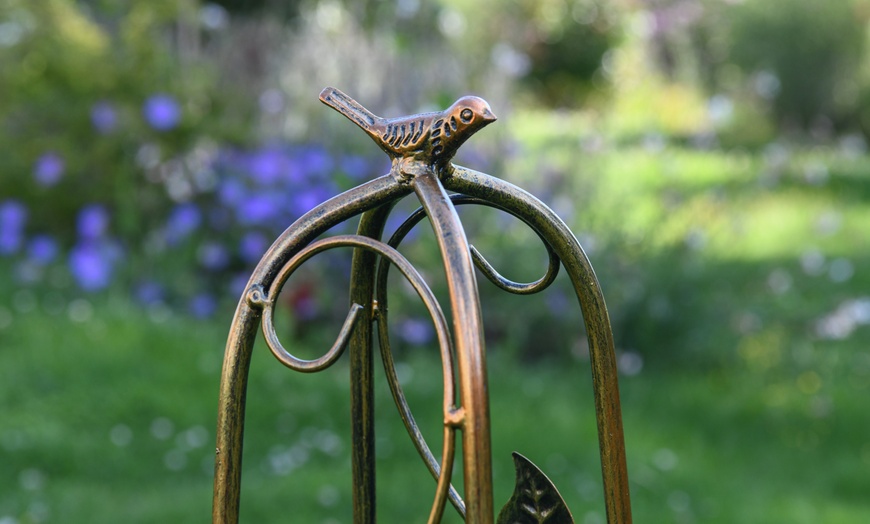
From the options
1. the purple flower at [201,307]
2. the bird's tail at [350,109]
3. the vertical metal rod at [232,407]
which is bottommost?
the vertical metal rod at [232,407]

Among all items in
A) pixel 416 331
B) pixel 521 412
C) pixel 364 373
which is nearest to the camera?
pixel 364 373

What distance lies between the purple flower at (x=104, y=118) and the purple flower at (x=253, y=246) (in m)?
0.76

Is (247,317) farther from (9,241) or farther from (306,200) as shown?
(9,241)

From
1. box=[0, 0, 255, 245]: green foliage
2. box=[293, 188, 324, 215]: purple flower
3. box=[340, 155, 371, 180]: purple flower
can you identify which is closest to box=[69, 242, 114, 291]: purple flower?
box=[0, 0, 255, 245]: green foliage

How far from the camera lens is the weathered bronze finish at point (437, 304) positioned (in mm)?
615

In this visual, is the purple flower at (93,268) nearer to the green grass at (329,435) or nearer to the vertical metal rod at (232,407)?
the green grass at (329,435)

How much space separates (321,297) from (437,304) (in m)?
2.71

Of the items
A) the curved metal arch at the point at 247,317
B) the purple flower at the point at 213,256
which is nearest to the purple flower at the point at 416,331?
the purple flower at the point at 213,256

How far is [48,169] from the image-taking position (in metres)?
3.86

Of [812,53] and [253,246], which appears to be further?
[812,53]

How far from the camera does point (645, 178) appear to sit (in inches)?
236

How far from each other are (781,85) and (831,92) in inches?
17.3

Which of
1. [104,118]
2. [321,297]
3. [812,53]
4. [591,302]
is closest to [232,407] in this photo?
[591,302]

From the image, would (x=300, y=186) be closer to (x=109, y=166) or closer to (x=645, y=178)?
(x=109, y=166)
